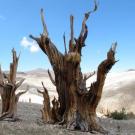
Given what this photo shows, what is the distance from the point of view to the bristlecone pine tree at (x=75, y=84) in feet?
40.3

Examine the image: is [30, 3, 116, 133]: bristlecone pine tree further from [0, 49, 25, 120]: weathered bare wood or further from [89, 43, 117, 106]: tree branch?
[0, 49, 25, 120]: weathered bare wood

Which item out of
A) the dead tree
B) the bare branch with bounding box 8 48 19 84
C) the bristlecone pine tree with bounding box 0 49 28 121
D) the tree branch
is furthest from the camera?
the bare branch with bounding box 8 48 19 84

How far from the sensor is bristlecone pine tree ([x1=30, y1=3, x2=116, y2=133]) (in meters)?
12.3

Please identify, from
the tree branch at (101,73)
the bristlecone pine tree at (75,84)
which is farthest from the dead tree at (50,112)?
the tree branch at (101,73)

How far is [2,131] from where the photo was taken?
1054 cm

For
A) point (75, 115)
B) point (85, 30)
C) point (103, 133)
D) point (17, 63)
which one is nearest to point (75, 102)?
point (75, 115)

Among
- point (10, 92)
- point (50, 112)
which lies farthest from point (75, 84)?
point (10, 92)

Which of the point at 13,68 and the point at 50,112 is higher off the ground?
the point at 13,68

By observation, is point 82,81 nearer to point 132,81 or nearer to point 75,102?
point 75,102

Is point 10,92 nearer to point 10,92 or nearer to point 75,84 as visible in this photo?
point 10,92

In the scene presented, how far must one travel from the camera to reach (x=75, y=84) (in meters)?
12.4

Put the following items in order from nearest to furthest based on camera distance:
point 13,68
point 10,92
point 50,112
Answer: point 50,112 → point 10,92 → point 13,68

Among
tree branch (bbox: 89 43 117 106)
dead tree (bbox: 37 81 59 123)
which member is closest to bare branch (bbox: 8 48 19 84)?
dead tree (bbox: 37 81 59 123)

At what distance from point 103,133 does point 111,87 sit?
35108 mm
